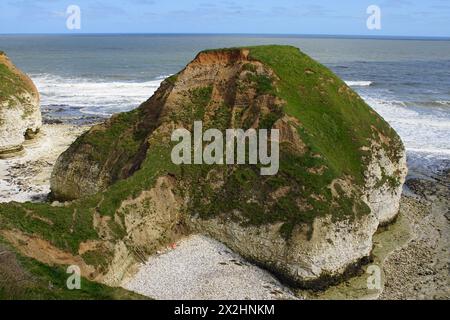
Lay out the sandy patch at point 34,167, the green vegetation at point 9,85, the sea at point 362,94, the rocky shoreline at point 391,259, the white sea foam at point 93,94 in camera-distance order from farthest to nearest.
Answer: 1. the white sea foam at point 93,94
2. the sea at point 362,94
3. the green vegetation at point 9,85
4. the sandy patch at point 34,167
5. the rocky shoreline at point 391,259

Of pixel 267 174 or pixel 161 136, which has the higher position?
pixel 161 136

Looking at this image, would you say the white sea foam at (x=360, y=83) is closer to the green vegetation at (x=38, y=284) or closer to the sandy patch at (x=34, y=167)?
the sandy patch at (x=34, y=167)

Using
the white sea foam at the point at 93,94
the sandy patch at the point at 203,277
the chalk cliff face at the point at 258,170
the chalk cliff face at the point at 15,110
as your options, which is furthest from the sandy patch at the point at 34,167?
the white sea foam at the point at 93,94

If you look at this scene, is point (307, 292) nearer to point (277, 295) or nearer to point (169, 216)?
point (277, 295)

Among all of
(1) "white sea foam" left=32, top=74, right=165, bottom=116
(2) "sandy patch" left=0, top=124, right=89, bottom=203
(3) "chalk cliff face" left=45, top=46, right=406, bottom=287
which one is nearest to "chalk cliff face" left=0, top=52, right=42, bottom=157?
(2) "sandy patch" left=0, top=124, right=89, bottom=203

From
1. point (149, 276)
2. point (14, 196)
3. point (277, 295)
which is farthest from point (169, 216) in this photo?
point (14, 196)

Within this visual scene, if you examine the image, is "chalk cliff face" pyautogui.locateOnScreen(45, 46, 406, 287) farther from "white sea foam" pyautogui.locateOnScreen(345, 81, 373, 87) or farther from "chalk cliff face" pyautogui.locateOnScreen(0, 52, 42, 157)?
"white sea foam" pyautogui.locateOnScreen(345, 81, 373, 87)

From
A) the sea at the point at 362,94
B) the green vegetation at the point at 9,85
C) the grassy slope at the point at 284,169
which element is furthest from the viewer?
the sea at the point at 362,94
